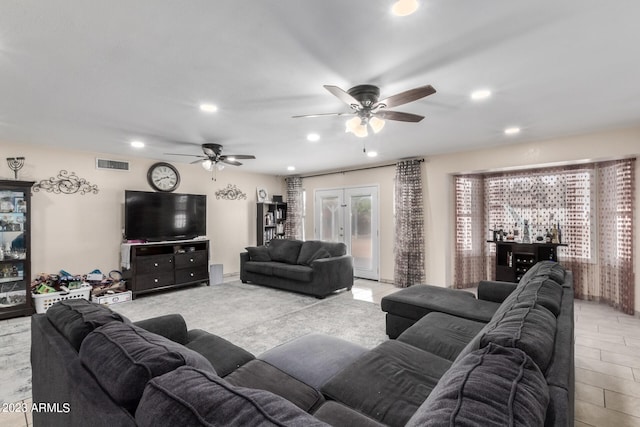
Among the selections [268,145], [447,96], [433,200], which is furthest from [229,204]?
[447,96]

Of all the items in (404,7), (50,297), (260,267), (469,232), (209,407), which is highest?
(404,7)

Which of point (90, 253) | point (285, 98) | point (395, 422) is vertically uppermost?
point (285, 98)

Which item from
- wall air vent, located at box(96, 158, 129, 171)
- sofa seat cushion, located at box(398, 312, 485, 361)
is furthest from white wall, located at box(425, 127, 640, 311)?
wall air vent, located at box(96, 158, 129, 171)

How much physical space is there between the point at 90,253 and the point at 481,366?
5.71 metres

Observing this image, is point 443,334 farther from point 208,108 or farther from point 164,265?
point 164,265

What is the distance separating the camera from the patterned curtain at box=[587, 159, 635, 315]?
391 cm

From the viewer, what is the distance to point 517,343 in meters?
1.08

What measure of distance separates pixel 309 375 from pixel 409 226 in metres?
4.26

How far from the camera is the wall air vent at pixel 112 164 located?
4920 millimetres

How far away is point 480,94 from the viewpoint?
105 inches

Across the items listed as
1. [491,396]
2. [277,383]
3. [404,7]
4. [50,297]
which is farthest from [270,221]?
[491,396]

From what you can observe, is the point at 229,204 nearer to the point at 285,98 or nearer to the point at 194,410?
the point at 285,98

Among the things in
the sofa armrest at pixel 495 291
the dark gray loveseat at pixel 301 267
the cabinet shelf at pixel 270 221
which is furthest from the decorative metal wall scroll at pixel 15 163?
the sofa armrest at pixel 495 291

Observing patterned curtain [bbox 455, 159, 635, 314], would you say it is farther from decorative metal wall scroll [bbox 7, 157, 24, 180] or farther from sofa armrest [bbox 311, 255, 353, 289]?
decorative metal wall scroll [bbox 7, 157, 24, 180]
